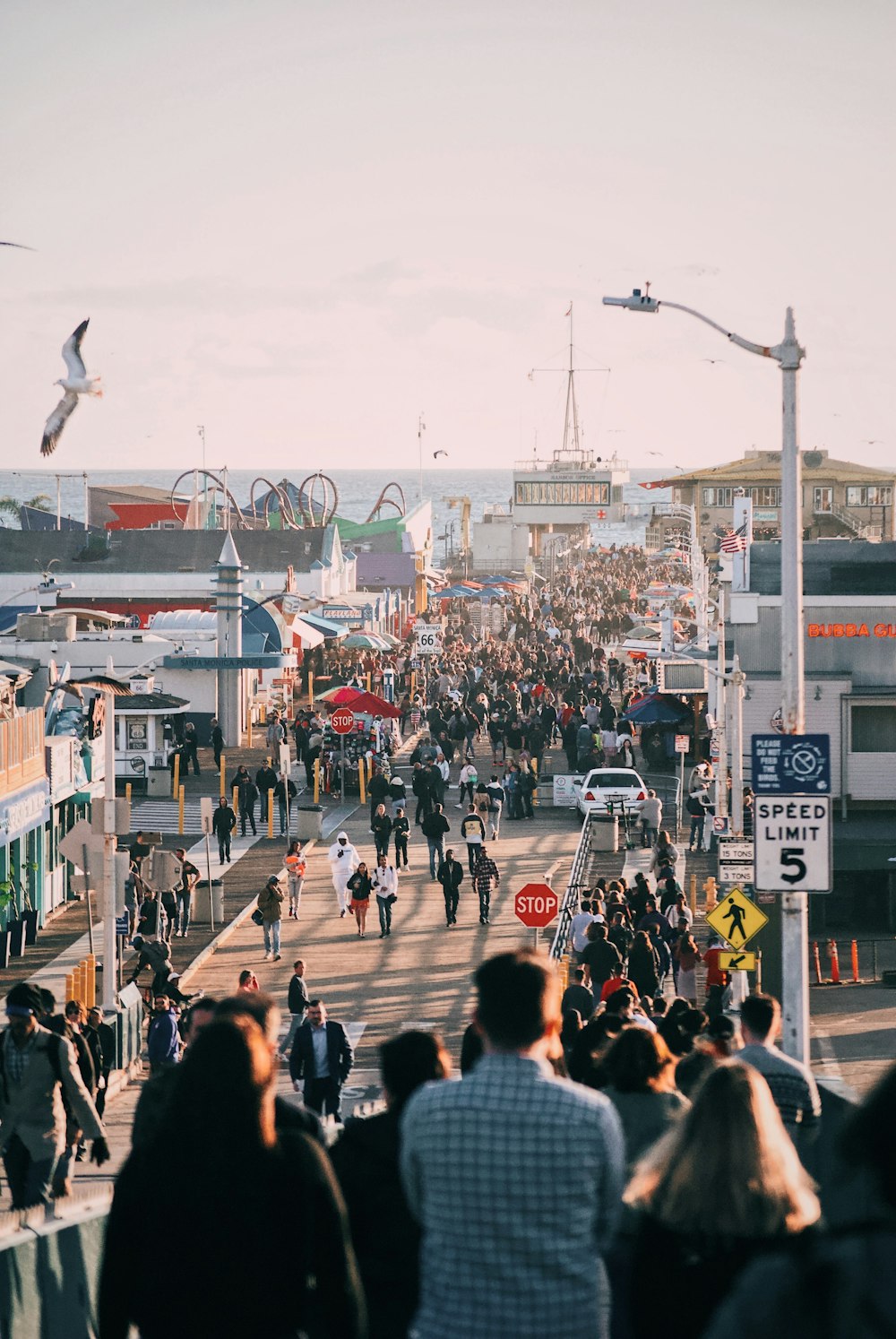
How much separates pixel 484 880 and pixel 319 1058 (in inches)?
497

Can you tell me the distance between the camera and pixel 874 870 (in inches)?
1189

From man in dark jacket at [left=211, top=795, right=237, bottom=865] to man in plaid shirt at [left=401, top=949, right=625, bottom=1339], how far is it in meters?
27.5

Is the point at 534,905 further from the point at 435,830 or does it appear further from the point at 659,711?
the point at 659,711

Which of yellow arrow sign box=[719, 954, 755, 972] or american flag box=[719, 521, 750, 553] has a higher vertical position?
american flag box=[719, 521, 750, 553]

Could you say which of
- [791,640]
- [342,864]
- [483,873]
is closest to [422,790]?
[342,864]

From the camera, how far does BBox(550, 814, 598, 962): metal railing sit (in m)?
24.7

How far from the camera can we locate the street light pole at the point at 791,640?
13.6 metres

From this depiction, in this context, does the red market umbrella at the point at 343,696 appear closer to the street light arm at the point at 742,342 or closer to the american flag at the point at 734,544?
the american flag at the point at 734,544

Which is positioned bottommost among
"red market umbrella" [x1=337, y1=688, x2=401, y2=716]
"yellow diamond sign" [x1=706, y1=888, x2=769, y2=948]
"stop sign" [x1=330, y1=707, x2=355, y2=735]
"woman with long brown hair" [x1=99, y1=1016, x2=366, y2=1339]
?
"yellow diamond sign" [x1=706, y1=888, x2=769, y2=948]

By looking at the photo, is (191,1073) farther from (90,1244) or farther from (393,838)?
(393,838)

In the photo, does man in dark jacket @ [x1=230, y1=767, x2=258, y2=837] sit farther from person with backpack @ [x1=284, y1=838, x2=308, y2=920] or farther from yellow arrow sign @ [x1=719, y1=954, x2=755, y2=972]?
yellow arrow sign @ [x1=719, y1=954, x2=755, y2=972]

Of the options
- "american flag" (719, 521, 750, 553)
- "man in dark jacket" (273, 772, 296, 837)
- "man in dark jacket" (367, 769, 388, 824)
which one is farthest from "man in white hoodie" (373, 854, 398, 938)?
"american flag" (719, 521, 750, 553)

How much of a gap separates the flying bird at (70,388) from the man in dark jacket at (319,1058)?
18007 mm

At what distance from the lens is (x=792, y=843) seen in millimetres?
13547
